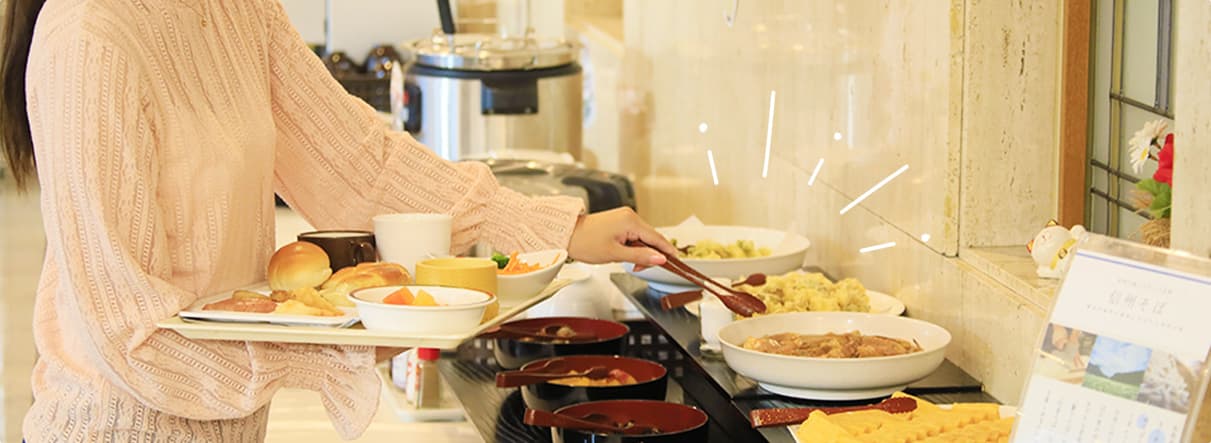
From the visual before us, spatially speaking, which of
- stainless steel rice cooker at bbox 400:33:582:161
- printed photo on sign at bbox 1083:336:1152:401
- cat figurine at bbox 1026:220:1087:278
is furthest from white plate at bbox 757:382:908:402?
stainless steel rice cooker at bbox 400:33:582:161

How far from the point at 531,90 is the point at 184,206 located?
3.34 meters

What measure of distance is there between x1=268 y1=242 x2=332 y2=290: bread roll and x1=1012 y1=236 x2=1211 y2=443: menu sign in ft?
2.90

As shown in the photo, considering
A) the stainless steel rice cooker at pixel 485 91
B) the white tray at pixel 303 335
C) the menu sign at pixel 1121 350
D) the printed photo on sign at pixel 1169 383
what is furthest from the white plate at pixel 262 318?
the stainless steel rice cooker at pixel 485 91

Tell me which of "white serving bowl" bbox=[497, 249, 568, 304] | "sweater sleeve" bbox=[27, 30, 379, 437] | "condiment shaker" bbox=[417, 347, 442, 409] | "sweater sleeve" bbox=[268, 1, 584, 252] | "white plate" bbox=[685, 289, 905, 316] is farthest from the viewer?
"condiment shaker" bbox=[417, 347, 442, 409]

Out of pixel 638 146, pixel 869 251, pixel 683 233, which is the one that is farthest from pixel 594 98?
pixel 869 251

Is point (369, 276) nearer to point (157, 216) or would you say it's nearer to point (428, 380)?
point (157, 216)

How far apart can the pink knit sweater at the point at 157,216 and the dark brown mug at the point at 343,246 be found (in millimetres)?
65

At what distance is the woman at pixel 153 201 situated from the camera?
5.30ft

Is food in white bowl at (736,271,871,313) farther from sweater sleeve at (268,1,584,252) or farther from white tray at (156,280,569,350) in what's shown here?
white tray at (156,280,569,350)

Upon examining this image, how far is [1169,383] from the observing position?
1.31 metres

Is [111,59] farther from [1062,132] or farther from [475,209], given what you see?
[1062,132]

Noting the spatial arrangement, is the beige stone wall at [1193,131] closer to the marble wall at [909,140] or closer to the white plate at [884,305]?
the marble wall at [909,140]

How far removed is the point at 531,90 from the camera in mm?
5039

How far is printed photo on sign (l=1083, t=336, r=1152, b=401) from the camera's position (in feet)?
4.36
